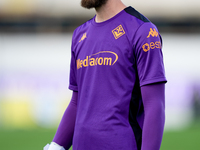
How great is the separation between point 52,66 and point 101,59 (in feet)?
34.7

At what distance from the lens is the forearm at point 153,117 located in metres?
1.54

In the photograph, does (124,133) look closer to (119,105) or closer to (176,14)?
(119,105)

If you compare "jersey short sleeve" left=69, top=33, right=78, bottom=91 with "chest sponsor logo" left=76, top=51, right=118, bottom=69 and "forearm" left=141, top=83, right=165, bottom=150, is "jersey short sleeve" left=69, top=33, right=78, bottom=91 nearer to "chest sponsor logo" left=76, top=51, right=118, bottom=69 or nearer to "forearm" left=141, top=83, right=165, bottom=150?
"chest sponsor logo" left=76, top=51, right=118, bottom=69

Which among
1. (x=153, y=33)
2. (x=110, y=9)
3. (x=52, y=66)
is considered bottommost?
(x=52, y=66)

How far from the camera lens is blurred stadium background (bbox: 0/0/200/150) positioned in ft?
32.1

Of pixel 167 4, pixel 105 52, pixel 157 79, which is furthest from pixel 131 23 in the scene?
pixel 167 4

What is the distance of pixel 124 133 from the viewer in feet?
5.32

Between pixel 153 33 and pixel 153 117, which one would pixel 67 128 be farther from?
pixel 153 33

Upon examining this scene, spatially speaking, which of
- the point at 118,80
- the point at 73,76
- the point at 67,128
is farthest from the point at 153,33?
the point at 67,128

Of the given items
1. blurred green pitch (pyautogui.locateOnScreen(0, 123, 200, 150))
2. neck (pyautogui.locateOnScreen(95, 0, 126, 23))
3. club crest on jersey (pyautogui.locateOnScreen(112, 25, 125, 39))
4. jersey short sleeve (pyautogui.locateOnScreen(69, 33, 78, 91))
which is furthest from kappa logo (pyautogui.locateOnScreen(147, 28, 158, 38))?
blurred green pitch (pyautogui.locateOnScreen(0, 123, 200, 150))

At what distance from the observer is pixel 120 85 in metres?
1.66

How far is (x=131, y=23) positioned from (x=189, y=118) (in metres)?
9.82

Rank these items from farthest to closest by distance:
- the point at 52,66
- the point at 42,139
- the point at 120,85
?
the point at 52,66 → the point at 42,139 → the point at 120,85

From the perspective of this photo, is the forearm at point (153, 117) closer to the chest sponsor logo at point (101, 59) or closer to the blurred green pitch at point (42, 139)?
the chest sponsor logo at point (101, 59)
